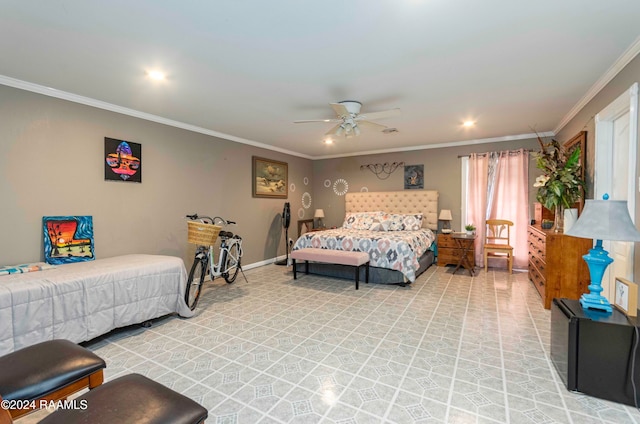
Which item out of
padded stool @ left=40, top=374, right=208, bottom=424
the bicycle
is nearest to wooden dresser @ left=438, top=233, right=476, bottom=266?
the bicycle

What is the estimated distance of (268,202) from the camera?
20.4 ft

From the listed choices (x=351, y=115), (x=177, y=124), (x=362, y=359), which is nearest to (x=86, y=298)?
(x=362, y=359)

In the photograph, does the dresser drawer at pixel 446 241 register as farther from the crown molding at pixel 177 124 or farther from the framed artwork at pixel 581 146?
the framed artwork at pixel 581 146

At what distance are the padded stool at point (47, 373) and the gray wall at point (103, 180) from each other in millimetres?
2202

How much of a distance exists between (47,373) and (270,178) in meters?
5.09

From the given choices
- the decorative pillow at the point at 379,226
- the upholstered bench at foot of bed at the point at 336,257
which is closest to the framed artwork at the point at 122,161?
the upholstered bench at foot of bed at the point at 336,257

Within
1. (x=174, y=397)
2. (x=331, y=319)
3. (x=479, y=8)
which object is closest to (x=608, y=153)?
(x=479, y=8)

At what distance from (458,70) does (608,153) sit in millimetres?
1883

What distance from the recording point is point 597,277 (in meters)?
2.10

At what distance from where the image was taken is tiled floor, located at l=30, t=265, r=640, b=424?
1826mm

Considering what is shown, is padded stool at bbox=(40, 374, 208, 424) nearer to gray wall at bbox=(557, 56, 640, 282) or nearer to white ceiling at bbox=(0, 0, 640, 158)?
white ceiling at bbox=(0, 0, 640, 158)

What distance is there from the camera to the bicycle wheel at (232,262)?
15.1 ft

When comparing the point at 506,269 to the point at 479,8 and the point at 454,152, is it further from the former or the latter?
the point at 479,8

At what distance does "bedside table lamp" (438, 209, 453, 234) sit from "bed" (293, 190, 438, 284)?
0.16 metres
